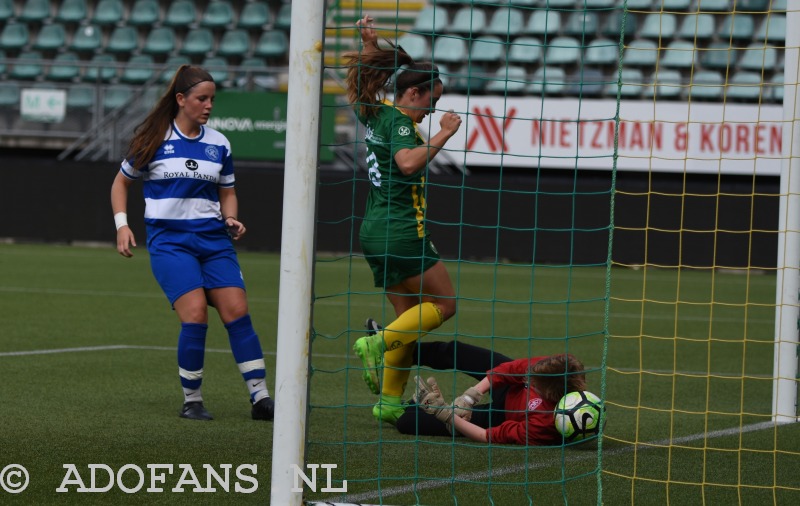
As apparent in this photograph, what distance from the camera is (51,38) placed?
930 inches


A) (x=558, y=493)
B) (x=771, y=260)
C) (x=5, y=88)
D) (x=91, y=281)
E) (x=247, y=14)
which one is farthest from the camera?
(x=247, y=14)

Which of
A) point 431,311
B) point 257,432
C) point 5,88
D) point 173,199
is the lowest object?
point 257,432

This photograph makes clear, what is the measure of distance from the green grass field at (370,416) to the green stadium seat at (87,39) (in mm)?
12234

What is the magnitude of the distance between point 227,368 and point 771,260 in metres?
12.2

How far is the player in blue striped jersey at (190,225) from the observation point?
5562 mm

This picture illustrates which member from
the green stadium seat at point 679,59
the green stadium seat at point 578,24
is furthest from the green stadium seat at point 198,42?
the green stadium seat at point 679,59

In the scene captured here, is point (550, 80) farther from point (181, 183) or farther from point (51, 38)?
point (181, 183)

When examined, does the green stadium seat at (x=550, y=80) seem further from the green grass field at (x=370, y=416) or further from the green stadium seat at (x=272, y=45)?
the green grass field at (x=370, y=416)

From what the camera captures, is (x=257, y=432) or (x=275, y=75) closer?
(x=257, y=432)

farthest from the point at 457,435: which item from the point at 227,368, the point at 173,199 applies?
the point at 227,368

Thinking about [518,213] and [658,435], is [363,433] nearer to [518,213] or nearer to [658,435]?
[658,435]

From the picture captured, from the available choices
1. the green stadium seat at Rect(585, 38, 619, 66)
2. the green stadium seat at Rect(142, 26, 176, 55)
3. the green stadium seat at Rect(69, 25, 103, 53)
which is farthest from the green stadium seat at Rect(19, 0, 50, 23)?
the green stadium seat at Rect(585, 38, 619, 66)

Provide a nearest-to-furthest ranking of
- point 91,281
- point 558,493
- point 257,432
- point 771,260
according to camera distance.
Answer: point 558,493 → point 257,432 → point 91,281 → point 771,260

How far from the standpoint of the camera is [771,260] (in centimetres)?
1772
